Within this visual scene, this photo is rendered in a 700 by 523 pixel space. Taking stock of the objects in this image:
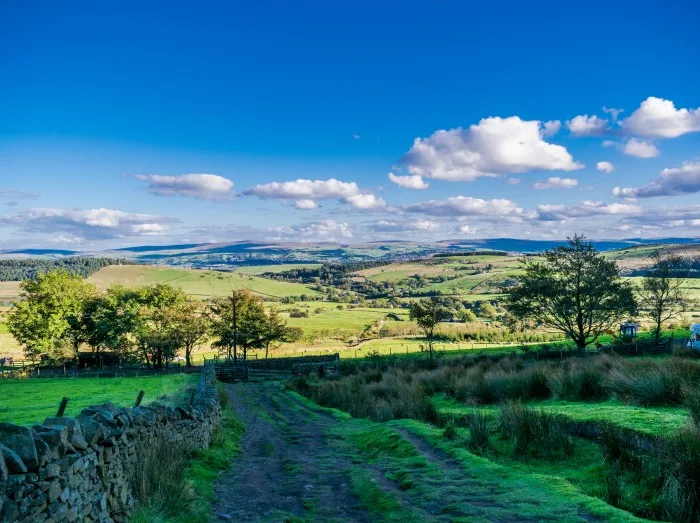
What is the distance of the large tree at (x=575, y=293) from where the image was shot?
35.9 metres

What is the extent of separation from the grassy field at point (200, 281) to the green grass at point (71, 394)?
107655 mm

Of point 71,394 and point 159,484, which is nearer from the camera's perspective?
point 159,484

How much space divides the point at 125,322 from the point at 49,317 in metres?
9.10

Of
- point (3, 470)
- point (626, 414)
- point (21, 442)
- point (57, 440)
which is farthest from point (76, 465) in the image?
point (626, 414)

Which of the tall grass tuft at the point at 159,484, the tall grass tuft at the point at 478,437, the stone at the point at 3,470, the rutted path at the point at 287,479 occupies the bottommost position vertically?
the rutted path at the point at 287,479

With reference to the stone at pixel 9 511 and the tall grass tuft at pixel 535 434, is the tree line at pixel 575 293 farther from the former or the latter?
the stone at pixel 9 511

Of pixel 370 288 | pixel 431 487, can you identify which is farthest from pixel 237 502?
pixel 370 288

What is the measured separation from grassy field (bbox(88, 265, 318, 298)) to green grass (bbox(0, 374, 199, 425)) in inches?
4238

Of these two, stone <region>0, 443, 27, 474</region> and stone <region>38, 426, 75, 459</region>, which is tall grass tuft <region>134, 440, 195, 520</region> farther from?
stone <region>0, 443, 27, 474</region>

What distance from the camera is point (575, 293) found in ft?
120

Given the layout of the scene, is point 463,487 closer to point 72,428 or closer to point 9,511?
point 72,428

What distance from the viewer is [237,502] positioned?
8.83m

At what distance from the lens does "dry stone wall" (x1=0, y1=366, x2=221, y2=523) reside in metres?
4.20

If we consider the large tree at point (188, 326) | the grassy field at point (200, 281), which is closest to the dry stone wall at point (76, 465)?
the large tree at point (188, 326)
